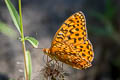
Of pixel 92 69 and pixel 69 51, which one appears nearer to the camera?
pixel 69 51

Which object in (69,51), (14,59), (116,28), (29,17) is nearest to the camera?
(69,51)

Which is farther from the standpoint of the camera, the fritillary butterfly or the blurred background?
the blurred background

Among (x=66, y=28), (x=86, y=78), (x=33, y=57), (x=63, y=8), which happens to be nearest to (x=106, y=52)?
(x=86, y=78)

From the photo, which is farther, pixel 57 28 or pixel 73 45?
pixel 57 28

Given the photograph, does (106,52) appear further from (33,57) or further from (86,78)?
(33,57)

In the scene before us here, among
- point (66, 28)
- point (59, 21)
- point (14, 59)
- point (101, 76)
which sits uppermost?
point (59, 21)

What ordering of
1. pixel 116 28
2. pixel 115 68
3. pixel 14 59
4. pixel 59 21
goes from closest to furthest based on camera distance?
pixel 14 59
pixel 59 21
pixel 115 68
pixel 116 28
